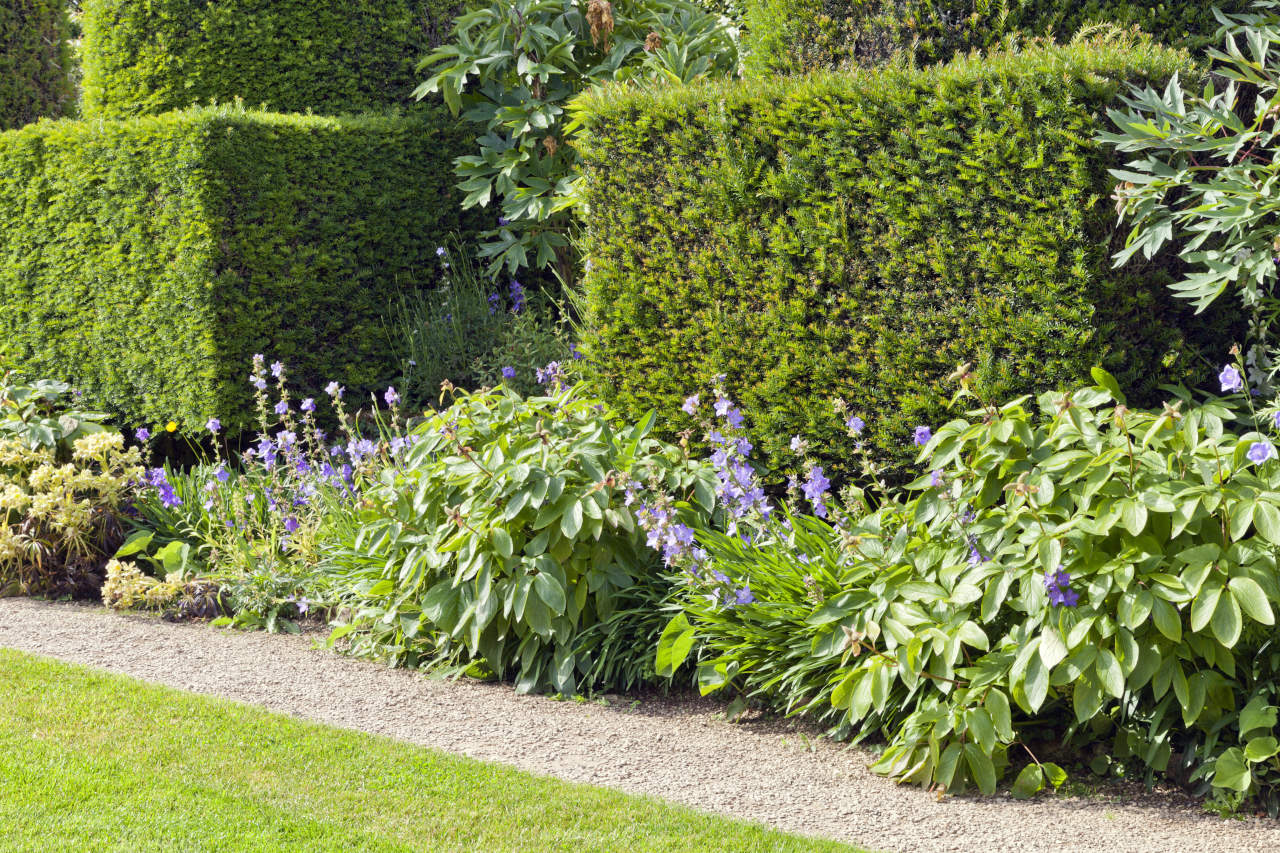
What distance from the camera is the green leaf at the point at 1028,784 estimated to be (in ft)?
11.4

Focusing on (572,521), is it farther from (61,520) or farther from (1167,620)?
(61,520)

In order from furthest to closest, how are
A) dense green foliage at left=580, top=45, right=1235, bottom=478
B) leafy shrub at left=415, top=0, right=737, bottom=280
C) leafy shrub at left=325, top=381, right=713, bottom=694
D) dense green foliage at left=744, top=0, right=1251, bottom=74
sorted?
1. leafy shrub at left=415, top=0, right=737, bottom=280
2. dense green foliage at left=744, top=0, right=1251, bottom=74
3. leafy shrub at left=325, top=381, right=713, bottom=694
4. dense green foliage at left=580, top=45, right=1235, bottom=478

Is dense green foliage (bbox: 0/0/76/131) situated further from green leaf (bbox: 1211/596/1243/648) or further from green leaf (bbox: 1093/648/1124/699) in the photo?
green leaf (bbox: 1211/596/1243/648)

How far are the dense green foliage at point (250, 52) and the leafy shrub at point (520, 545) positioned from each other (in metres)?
3.75

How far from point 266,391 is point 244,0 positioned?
267 centimetres

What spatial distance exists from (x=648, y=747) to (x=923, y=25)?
3.52 meters

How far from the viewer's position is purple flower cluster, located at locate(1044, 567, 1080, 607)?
332 centimetres

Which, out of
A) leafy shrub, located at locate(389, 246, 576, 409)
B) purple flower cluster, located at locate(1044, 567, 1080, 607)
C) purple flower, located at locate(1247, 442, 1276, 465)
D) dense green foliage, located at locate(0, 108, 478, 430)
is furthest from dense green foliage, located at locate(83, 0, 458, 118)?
purple flower, located at locate(1247, 442, 1276, 465)

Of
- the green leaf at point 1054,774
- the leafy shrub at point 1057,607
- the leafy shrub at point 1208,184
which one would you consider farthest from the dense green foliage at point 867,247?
the green leaf at point 1054,774

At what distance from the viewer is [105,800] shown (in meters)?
3.28

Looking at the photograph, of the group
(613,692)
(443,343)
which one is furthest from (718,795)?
(443,343)

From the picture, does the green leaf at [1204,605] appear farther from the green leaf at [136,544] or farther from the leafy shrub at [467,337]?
the green leaf at [136,544]

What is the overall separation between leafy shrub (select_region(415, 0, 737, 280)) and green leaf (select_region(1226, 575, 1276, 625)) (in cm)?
444

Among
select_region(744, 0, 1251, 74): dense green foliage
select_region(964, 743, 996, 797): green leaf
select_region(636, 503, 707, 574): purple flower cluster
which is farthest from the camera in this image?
select_region(744, 0, 1251, 74): dense green foliage
